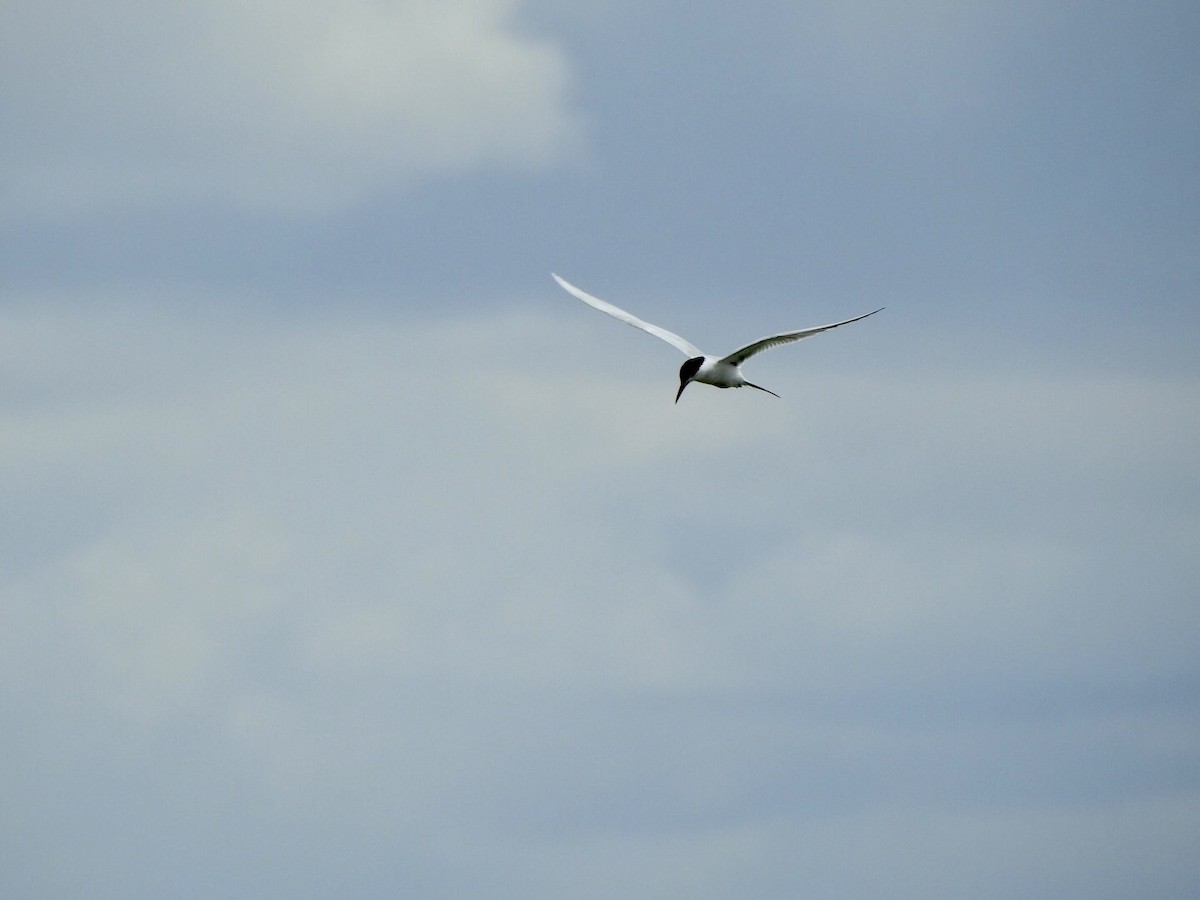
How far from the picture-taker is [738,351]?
231ft

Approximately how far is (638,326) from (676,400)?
9.11 meters

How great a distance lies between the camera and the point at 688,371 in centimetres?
7250

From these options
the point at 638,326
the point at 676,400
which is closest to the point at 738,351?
the point at 676,400

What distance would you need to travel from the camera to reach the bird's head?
238ft

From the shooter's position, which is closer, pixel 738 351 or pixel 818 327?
pixel 818 327

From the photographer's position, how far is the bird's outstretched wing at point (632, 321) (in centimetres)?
7788

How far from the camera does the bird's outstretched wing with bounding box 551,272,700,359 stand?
255 feet

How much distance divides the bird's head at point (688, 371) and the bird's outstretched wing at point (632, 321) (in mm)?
2604

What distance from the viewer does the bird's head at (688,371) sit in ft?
238

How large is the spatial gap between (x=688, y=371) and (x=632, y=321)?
9031 mm

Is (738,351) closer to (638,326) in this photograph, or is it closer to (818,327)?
(818,327)

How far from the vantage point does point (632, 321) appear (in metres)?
81.0

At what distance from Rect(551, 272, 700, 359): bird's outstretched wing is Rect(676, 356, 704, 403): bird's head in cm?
260

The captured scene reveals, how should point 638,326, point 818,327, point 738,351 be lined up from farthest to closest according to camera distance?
point 638,326, point 738,351, point 818,327
